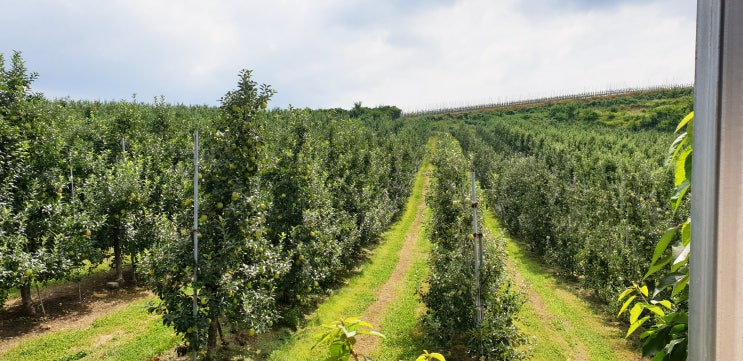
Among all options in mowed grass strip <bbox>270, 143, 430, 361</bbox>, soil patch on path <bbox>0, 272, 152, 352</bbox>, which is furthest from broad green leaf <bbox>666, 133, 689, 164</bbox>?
soil patch on path <bbox>0, 272, 152, 352</bbox>

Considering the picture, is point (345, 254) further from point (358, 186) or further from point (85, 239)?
point (85, 239)

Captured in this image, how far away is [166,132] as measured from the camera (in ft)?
92.6

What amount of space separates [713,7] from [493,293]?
915 centimetres

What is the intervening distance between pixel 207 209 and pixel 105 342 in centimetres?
597

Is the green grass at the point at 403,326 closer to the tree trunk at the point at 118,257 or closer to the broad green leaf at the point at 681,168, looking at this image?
the broad green leaf at the point at 681,168

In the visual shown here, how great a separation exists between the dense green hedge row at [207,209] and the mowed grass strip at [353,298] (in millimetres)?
747

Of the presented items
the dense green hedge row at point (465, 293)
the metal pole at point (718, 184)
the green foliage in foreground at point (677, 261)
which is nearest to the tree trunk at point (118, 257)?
the dense green hedge row at point (465, 293)

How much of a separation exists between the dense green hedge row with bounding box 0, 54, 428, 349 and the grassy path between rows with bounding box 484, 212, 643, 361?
575 centimetres

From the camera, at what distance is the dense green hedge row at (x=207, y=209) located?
8.51 meters

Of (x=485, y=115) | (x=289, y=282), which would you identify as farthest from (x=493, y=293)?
(x=485, y=115)

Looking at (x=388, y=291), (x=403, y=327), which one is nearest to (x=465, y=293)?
(x=403, y=327)

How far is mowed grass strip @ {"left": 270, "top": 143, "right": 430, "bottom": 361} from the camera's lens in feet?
35.5

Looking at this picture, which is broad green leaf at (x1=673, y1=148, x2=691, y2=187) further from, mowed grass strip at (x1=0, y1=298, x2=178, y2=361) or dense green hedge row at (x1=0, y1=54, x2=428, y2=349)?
mowed grass strip at (x1=0, y1=298, x2=178, y2=361)

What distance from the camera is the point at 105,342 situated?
11.2 m
